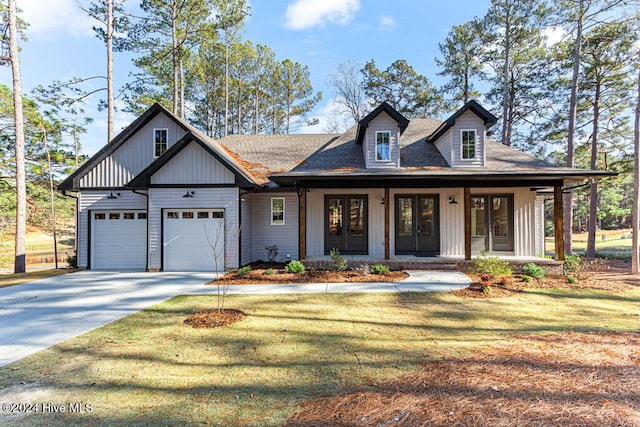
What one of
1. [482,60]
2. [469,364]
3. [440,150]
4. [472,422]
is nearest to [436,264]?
[440,150]

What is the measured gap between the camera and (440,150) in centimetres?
1149

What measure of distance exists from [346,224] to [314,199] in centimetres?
164

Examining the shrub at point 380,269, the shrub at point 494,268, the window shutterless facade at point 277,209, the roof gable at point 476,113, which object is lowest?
the shrub at point 380,269

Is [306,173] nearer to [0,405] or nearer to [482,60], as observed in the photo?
[0,405]

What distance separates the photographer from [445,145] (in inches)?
435

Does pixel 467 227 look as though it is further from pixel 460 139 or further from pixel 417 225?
pixel 460 139

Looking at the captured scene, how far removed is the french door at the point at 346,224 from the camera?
11.3 m

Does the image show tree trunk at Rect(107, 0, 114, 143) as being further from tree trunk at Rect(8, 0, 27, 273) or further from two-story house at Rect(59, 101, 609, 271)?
two-story house at Rect(59, 101, 609, 271)

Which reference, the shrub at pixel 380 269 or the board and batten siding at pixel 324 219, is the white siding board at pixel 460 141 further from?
the shrub at pixel 380 269

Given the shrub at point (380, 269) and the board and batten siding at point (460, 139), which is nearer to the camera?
the shrub at point (380, 269)

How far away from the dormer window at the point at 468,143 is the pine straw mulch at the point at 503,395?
25.3ft

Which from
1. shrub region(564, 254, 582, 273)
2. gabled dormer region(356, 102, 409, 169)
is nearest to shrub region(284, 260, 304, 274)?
gabled dormer region(356, 102, 409, 169)

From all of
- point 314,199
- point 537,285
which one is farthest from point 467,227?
point 314,199

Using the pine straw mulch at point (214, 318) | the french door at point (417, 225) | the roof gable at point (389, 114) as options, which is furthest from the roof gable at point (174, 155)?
the french door at point (417, 225)
